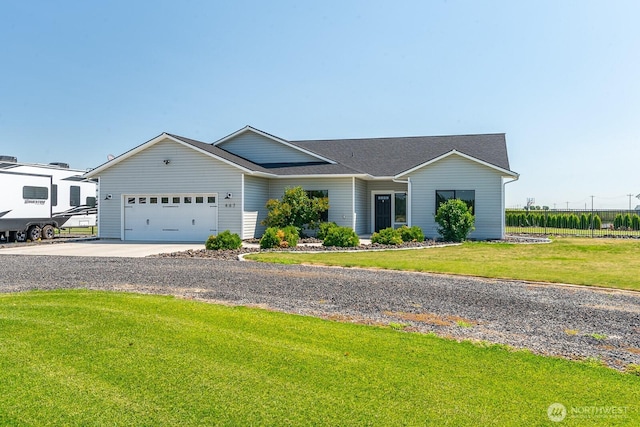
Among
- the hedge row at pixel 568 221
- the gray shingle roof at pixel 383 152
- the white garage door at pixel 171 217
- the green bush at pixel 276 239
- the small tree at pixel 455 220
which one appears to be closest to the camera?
the green bush at pixel 276 239

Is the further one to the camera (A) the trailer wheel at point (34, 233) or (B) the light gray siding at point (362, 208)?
(B) the light gray siding at point (362, 208)

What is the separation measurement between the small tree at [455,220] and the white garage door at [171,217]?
32.1 feet

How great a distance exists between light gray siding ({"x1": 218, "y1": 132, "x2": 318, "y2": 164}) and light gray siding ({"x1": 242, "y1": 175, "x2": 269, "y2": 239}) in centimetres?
188

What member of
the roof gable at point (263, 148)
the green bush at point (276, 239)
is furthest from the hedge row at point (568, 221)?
the green bush at point (276, 239)

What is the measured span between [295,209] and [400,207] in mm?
6080

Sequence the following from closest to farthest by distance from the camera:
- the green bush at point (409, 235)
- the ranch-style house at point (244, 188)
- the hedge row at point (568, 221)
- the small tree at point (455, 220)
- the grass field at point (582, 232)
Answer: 1. the green bush at point (409, 235)
2. the small tree at point (455, 220)
3. the ranch-style house at point (244, 188)
4. the grass field at point (582, 232)
5. the hedge row at point (568, 221)

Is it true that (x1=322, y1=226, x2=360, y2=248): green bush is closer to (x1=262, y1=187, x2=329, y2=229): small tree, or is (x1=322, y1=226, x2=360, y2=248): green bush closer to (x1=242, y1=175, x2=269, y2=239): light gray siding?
(x1=262, y1=187, x2=329, y2=229): small tree

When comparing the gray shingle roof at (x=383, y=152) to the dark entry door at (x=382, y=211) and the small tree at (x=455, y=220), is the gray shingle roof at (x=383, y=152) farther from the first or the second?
the small tree at (x=455, y=220)

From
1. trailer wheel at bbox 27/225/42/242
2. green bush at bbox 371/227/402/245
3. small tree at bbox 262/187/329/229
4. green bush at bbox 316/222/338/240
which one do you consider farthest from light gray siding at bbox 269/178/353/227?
trailer wheel at bbox 27/225/42/242

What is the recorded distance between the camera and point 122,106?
23.2m

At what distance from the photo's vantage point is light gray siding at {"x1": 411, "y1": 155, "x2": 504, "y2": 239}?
2114 cm

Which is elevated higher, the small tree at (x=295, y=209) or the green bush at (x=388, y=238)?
the small tree at (x=295, y=209)

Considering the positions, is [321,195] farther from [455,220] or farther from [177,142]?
[177,142]

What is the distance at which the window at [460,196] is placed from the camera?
70.0 feet
